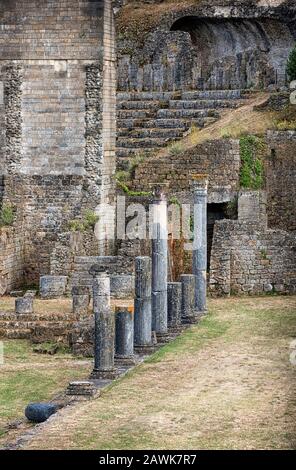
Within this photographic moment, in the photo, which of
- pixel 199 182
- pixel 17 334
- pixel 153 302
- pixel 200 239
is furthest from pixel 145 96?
pixel 153 302

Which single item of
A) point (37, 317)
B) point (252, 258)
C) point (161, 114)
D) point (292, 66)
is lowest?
point (37, 317)

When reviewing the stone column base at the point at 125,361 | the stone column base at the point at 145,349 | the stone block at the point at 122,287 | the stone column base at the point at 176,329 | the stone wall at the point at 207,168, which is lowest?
the stone column base at the point at 125,361

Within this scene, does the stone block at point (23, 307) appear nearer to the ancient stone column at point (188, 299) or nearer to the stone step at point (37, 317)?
the stone step at point (37, 317)

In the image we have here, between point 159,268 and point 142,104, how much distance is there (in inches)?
669

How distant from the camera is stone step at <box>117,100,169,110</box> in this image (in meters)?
61.8

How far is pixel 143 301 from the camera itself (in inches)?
1748

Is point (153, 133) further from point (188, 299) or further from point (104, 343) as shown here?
point (104, 343)

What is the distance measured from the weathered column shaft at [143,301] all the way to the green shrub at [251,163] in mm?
10953

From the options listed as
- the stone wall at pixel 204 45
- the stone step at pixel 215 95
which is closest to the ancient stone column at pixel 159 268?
the stone step at pixel 215 95

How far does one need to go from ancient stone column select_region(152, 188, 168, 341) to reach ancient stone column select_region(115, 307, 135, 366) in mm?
2758

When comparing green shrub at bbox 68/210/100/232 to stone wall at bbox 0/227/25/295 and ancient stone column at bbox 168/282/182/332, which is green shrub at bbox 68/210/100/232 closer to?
stone wall at bbox 0/227/25/295

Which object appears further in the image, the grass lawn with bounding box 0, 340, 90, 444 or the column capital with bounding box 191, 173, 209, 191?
the column capital with bounding box 191, 173, 209, 191

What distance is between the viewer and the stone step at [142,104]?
6181 centimetres

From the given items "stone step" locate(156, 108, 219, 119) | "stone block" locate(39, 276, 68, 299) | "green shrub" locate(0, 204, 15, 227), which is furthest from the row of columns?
"stone step" locate(156, 108, 219, 119)
